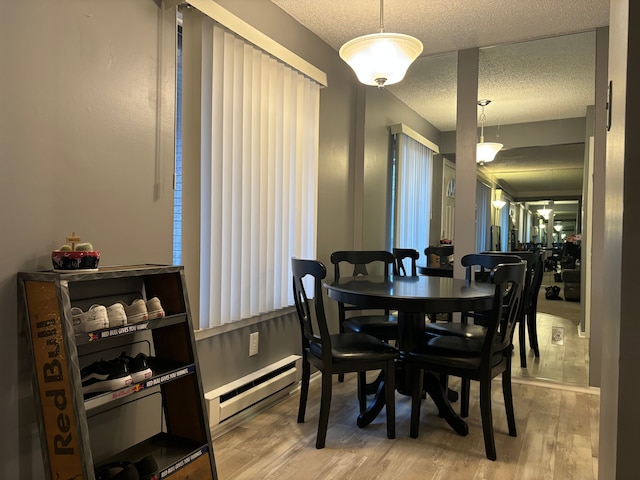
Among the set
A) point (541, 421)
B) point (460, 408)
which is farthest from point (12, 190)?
point (541, 421)

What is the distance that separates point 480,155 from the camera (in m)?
3.60

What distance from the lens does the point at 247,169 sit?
2.62 m

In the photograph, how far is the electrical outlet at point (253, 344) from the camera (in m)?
2.73

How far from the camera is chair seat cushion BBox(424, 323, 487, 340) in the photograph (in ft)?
8.69

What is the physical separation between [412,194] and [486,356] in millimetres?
2197

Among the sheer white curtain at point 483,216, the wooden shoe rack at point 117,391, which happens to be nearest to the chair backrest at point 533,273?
the sheer white curtain at point 483,216

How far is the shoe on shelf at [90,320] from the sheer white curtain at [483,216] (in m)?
2.87

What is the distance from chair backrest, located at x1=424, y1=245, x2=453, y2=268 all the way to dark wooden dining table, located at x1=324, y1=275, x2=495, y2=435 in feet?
3.04

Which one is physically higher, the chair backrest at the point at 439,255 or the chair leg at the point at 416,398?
the chair backrest at the point at 439,255

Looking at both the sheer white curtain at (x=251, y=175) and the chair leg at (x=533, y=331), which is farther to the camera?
the chair leg at (x=533, y=331)

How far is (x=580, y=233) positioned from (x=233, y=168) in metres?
2.54

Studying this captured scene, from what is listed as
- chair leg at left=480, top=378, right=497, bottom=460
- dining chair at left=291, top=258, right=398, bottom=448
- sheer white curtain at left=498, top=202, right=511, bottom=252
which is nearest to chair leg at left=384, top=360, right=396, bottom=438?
dining chair at left=291, top=258, right=398, bottom=448

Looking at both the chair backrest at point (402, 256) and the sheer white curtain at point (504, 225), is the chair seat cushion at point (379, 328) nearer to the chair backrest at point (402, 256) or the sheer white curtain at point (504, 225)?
the chair backrest at point (402, 256)

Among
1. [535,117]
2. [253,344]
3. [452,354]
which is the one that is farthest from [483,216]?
[253,344]
